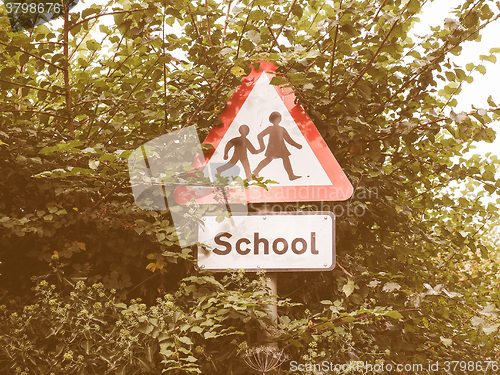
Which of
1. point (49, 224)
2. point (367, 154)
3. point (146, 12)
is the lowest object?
point (49, 224)

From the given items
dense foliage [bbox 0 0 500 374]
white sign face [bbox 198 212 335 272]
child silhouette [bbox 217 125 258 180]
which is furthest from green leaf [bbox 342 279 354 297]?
child silhouette [bbox 217 125 258 180]

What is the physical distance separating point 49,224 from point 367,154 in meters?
1.75

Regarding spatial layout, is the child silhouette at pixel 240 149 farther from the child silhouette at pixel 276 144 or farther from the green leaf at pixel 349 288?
the green leaf at pixel 349 288

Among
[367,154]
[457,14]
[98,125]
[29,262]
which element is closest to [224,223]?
[367,154]

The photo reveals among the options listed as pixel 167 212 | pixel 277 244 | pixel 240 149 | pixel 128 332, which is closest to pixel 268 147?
pixel 240 149

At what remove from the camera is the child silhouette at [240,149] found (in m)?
1.77

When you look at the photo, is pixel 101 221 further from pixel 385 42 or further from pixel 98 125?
pixel 385 42

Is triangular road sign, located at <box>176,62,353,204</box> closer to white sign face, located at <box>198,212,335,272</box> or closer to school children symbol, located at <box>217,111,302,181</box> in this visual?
school children symbol, located at <box>217,111,302,181</box>

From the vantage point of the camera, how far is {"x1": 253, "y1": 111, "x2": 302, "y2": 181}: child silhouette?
5.70 ft

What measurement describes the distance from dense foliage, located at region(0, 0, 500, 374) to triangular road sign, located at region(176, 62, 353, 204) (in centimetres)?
9

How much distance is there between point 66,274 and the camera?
7.25 ft

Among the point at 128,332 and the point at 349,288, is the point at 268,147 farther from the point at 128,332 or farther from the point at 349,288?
the point at 128,332

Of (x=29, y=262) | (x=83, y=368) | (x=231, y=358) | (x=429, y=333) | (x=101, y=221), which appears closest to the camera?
(x=83, y=368)

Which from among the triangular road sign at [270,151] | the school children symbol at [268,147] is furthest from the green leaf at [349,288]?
the school children symbol at [268,147]
